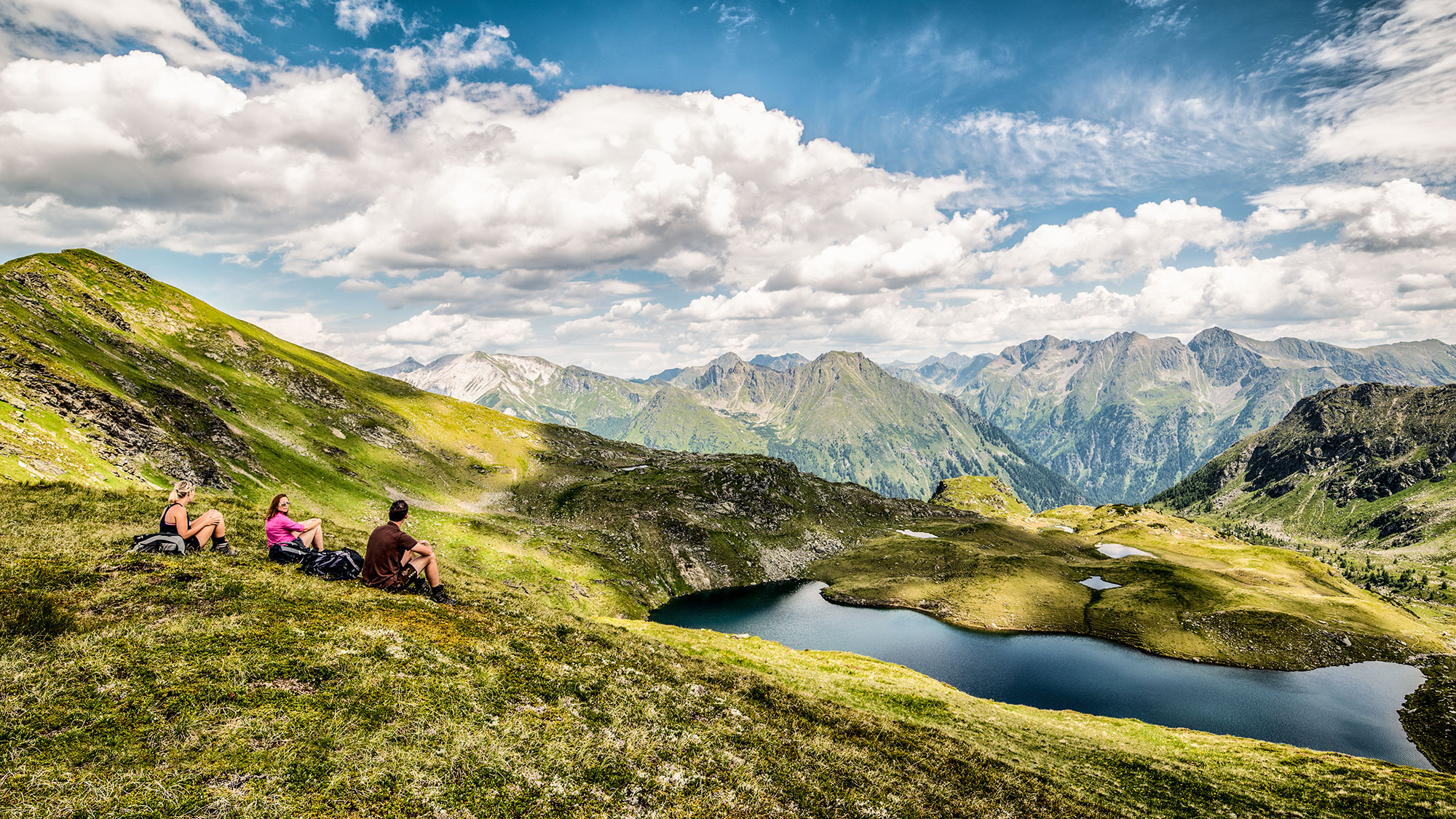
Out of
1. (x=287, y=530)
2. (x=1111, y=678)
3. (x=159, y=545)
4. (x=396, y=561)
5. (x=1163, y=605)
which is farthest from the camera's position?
(x=1163, y=605)

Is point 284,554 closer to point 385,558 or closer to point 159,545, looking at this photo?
point 159,545

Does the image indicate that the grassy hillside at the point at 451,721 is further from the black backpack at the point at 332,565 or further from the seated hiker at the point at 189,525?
the seated hiker at the point at 189,525

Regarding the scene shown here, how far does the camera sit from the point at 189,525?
25.4 m

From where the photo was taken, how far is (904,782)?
22.4 metres

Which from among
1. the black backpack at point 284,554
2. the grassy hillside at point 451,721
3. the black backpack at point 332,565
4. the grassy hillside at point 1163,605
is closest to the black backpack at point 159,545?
the grassy hillside at point 451,721

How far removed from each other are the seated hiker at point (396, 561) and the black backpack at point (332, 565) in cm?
70

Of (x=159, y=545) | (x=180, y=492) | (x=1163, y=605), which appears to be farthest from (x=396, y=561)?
(x=1163, y=605)

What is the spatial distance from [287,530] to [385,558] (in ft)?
18.0

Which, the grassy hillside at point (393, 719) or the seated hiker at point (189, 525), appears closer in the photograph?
the grassy hillside at point (393, 719)

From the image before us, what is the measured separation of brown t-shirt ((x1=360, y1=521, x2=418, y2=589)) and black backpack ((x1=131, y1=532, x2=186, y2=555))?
6.73 metres

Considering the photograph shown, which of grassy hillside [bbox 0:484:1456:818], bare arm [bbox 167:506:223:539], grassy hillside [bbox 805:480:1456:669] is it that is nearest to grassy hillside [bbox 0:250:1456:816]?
grassy hillside [bbox 0:484:1456:818]

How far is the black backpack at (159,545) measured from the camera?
75.2 ft

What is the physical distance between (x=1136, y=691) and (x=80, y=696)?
149579mm

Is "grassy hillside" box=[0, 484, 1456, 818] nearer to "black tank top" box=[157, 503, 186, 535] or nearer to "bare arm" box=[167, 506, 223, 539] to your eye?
"black tank top" box=[157, 503, 186, 535]
